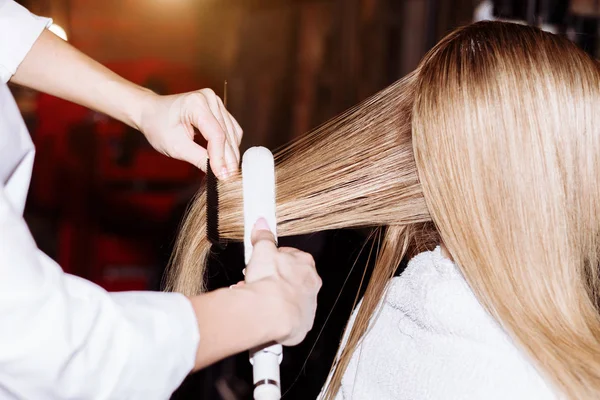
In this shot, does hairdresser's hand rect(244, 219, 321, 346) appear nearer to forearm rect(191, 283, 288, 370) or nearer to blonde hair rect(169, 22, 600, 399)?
forearm rect(191, 283, 288, 370)

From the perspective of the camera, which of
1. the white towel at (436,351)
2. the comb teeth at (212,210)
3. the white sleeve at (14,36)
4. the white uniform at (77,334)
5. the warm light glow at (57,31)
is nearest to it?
the white uniform at (77,334)

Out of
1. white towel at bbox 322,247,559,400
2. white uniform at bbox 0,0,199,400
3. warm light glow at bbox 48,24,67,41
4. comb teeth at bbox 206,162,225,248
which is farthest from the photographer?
warm light glow at bbox 48,24,67,41

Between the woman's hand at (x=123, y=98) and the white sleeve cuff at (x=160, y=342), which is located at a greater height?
the woman's hand at (x=123, y=98)

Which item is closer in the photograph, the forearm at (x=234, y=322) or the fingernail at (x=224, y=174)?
the forearm at (x=234, y=322)

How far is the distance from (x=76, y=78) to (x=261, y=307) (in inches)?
20.0

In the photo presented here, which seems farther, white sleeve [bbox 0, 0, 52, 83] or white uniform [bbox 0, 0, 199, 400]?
white sleeve [bbox 0, 0, 52, 83]

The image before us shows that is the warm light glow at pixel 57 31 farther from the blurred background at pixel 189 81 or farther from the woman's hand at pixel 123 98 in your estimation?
the blurred background at pixel 189 81

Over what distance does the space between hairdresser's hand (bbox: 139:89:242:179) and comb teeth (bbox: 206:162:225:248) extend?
0.03 meters

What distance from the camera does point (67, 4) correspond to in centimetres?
235

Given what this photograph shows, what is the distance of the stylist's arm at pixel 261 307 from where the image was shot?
2.12 ft

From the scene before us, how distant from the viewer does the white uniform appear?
0.58m

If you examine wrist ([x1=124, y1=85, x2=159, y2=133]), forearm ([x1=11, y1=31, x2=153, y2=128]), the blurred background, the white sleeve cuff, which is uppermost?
the blurred background

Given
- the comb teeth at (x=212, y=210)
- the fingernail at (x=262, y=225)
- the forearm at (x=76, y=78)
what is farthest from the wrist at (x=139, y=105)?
the fingernail at (x=262, y=225)

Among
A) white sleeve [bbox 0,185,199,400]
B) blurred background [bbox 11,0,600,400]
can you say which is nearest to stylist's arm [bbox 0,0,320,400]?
white sleeve [bbox 0,185,199,400]
